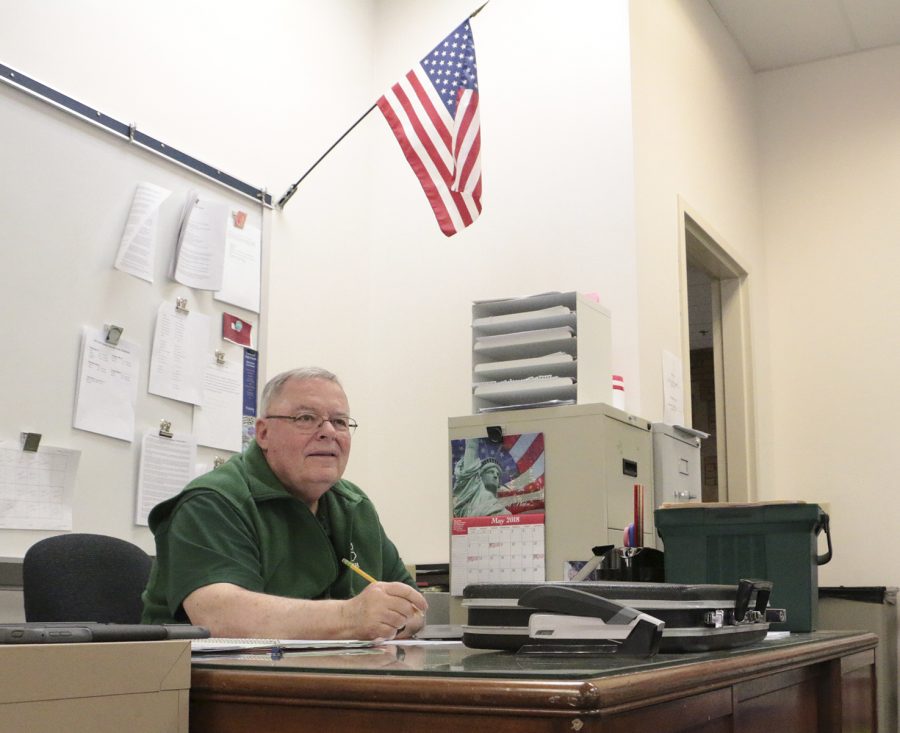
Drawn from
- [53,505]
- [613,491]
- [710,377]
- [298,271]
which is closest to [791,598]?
[613,491]

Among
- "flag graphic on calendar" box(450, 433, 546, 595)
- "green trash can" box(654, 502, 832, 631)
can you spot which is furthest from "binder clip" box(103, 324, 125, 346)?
"green trash can" box(654, 502, 832, 631)

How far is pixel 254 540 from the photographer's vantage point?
6.48 feet

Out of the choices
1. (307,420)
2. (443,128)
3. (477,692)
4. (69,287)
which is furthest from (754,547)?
(443,128)

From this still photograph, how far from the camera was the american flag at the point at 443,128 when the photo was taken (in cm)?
341

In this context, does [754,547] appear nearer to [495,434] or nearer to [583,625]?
[583,625]

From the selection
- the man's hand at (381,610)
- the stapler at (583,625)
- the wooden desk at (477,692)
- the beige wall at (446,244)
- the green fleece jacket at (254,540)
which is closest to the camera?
the wooden desk at (477,692)

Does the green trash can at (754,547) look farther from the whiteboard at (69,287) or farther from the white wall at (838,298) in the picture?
the white wall at (838,298)

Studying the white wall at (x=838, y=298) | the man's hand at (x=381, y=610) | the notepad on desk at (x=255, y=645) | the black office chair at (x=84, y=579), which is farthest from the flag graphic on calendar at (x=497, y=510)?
the white wall at (x=838, y=298)

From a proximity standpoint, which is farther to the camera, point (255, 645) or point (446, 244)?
point (446, 244)

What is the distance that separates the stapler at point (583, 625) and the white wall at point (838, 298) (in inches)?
152

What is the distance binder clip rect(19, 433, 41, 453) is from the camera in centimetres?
252

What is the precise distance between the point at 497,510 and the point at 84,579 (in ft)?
4.23

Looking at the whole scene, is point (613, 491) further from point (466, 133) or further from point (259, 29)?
point (259, 29)

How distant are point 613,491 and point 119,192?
1.57m
